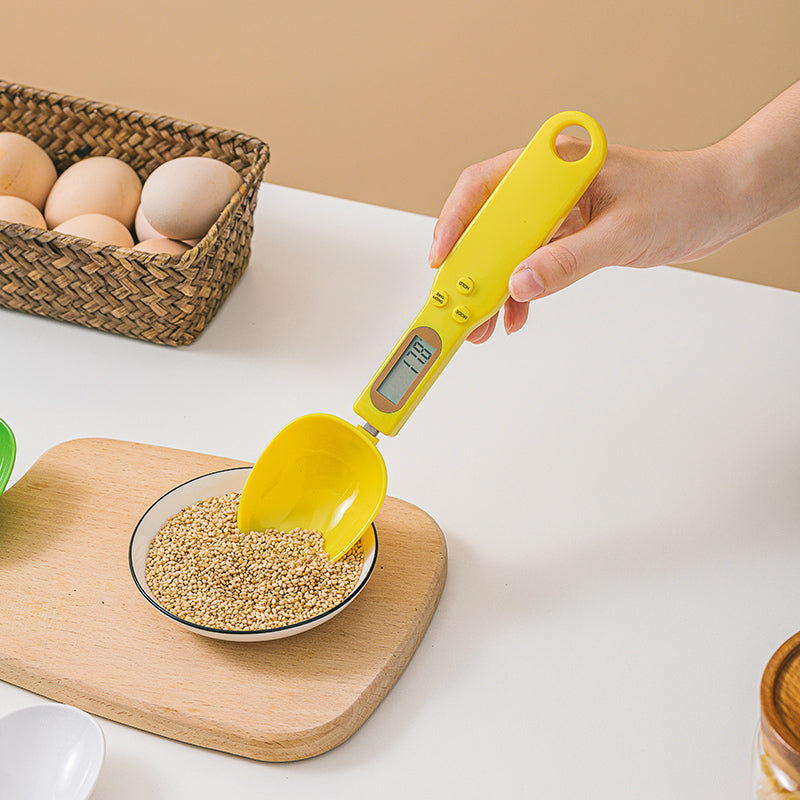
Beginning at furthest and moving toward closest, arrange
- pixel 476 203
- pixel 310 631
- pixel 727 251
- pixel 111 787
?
pixel 727 251 → pixel 476 203 → pixel 310 631 → pixel 111 787

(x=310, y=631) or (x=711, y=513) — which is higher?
(x=711, y=513)

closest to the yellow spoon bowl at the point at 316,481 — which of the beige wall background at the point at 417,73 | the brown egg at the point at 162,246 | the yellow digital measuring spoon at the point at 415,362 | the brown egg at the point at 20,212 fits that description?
the yellow digital measuring spoon at the point at 415,362

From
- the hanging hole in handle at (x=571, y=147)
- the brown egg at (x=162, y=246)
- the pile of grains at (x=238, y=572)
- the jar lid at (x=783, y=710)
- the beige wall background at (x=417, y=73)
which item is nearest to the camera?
the jar lid at (x=783, y=710)

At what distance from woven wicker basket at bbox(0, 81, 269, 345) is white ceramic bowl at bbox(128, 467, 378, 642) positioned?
0.92ft

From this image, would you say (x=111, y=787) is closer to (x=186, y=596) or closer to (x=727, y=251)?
(x=186, y=596)

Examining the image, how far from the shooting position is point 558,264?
2.60 feet

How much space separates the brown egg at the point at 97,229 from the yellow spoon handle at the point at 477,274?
0.46m

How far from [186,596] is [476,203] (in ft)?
1.51

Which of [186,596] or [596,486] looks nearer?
[186,596]

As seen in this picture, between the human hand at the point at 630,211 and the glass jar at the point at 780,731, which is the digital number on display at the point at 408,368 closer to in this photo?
the human hand at the point at 630,211

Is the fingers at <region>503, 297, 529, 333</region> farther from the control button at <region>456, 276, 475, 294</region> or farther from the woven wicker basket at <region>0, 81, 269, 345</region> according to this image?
the woven wicker basket at <region>0, 81, 269, 345</region>

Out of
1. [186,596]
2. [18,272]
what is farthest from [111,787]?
[18,272]

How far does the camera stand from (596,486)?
0.96m

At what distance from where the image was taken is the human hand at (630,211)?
→ 0.83 m
